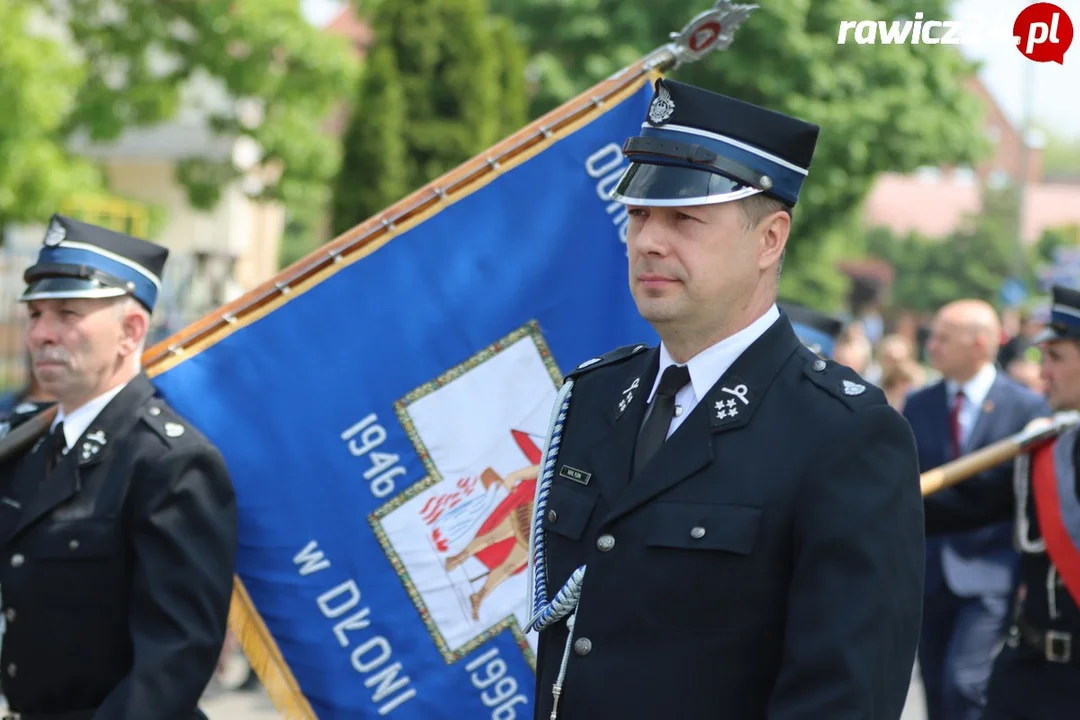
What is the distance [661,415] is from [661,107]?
56 cm

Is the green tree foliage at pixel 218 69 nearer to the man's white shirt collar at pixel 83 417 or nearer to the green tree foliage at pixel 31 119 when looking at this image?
the green tree foliage at pixel 31 119

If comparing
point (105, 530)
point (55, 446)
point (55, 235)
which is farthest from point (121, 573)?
point (55, 235)

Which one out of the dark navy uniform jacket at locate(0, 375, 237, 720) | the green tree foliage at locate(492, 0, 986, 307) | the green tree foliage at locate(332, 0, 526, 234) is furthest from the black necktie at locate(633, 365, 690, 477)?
the green tree foliage at locate(492, 0, 986, 307)

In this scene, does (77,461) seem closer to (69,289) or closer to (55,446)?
(55,446)

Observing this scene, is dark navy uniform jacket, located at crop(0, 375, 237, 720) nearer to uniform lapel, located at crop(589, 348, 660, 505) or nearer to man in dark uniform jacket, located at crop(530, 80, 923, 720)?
man in dark uniform jacket, located at crop(530, 80, 923, 720)

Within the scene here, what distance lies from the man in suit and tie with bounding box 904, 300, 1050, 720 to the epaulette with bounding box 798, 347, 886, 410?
184 inches

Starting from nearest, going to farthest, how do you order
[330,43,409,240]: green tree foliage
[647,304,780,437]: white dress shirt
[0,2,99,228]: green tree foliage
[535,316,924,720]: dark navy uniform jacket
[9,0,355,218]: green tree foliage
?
[535,316,924,720]: dark navy uniform jacket
[647,304,780,437]: white dress shirt
[0,2,99,228]: green tree foliage
[9,0,355,218]: green tree foliage
[330,43,409,240]: green tree foliage

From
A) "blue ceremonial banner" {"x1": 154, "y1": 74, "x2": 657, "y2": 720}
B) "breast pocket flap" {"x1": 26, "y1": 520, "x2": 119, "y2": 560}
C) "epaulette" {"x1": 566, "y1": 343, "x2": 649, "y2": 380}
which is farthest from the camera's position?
"blue ceremonial banner" {"x1": 154, "y1": 74, "x2": 657, "y2": 720}

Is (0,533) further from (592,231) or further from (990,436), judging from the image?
(990,436)

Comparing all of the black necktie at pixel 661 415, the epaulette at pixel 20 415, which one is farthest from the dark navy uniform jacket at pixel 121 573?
the black necktie at pixel 661 415

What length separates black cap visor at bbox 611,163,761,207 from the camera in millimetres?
2662

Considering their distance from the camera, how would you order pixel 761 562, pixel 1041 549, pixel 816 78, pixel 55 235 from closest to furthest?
1. pixel 761 562
2. pixel 55 235
3. pixel 1041 549
4. pixel 816 78

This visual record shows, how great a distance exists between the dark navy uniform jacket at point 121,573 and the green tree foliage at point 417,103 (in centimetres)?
1524

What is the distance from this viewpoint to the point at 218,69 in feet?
55.1
